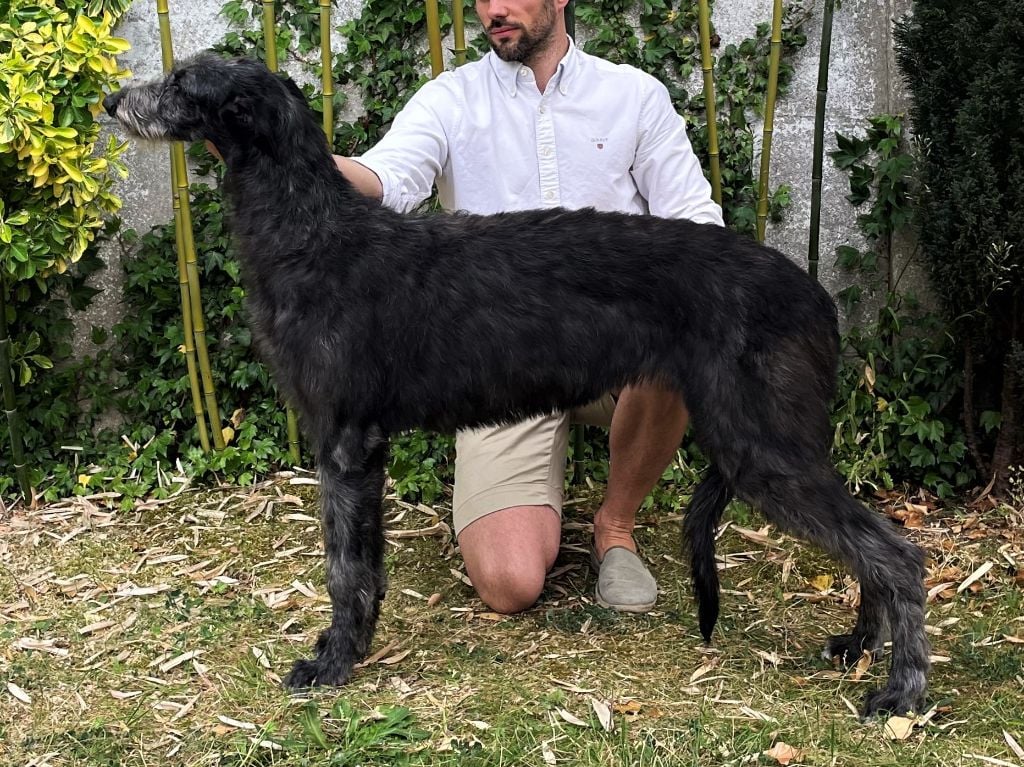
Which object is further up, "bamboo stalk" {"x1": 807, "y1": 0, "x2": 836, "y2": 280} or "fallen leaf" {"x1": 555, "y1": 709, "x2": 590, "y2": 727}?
"bamboo stalk" {"x1": 807, "y1": 0, "x2": 836, "y2": 280}

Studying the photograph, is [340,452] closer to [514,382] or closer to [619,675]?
[514,382]

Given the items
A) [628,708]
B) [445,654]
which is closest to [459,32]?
[445,654]

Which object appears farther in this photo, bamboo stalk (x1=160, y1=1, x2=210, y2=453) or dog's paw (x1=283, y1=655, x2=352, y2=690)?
bamboo stalk (x1=160, y1=1, x2=210, y2=453)

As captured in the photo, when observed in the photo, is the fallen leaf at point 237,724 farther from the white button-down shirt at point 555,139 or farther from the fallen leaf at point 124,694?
the white button-down shirt at point 555,139

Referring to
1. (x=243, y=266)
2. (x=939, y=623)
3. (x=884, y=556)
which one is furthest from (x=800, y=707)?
(x=243, y=266)

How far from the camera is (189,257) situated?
4676mm

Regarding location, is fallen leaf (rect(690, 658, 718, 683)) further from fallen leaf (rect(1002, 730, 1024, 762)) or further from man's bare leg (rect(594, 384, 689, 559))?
fallen leaf (rect(1002, 730, 1024, 762))

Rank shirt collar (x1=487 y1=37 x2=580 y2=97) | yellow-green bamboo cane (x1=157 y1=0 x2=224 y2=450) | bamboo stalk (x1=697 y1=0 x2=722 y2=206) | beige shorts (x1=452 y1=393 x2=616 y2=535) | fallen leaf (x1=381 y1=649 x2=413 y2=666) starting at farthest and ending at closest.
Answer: bamboo stalk (x1=697 y1=0 x2=722 y2=206) < yellow-green bamboo cane (x1=157 y1=0 x2=224 y2=450) < beige shorts (x1=452 y1=393 x2=616 y2=535) < shirt collar (x1=487 y1=37 x2=580 y2=97) < fallen leaf (x1=381 y1=649 x2=413 y2=666)

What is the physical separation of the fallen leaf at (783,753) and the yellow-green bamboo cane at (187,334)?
2.93 m

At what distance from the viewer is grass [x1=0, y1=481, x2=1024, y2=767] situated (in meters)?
3.00

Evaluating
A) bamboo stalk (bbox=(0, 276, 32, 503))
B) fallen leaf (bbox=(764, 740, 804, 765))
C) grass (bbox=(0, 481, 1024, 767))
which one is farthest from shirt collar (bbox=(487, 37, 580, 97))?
fallen leaf (bbox=(764, 740, 804, 765))

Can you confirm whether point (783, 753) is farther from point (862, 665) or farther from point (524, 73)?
point (524, 73)

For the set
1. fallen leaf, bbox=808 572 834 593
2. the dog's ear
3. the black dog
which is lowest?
fallen leaf, bbox=808 572 834 593

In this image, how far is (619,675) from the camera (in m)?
3.41
